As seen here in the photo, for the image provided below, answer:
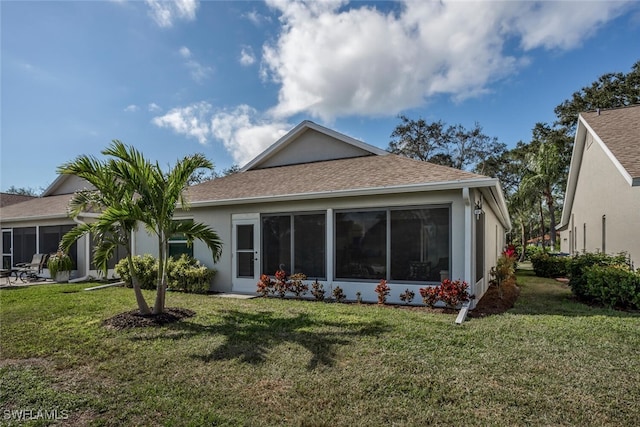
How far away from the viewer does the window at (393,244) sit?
7738mm

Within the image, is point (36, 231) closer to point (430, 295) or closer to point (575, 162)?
point (430, 295)

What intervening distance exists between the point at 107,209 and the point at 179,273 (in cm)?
435

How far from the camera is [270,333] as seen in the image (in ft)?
18.7

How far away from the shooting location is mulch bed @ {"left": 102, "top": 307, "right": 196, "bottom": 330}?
6180mm

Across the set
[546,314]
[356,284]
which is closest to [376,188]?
[356,284]

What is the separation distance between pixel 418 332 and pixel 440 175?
3873 millimetres

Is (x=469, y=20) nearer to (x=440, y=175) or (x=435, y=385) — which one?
(x=440, y=175)

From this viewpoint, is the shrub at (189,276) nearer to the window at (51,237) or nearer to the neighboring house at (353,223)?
the neighboring house at (353,223)

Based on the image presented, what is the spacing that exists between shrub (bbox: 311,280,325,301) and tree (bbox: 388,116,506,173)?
26812 mm

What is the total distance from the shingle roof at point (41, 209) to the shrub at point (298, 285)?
9882mm

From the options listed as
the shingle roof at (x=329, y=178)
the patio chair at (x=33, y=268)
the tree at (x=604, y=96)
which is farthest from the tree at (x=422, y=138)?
the patio chair at (x=33, y=268)

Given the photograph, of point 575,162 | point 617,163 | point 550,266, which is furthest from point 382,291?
point 575,162

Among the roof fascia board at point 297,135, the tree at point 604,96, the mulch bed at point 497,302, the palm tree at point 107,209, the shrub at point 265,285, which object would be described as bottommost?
the mulch bed at point 497,302

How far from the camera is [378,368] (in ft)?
13.6
